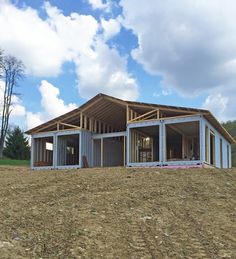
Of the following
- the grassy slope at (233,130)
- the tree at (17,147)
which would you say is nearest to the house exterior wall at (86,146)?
the grassy slope at (233,130)

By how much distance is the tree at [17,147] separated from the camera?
38156mm

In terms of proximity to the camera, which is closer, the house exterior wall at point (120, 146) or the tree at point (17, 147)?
the house exterior wall at point (120, 146)

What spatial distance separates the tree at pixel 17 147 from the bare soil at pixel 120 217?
25.0m

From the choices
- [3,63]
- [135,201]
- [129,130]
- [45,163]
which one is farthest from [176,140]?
[3,63]

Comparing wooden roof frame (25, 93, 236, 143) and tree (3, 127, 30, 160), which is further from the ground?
wooden roof frame (25, 93, 236, 143)

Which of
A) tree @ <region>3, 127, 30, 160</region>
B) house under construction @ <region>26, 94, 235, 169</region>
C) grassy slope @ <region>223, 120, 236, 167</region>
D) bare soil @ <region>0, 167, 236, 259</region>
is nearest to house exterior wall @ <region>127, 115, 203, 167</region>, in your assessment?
house under construction @ <region>26, 94, 235, 169</region>

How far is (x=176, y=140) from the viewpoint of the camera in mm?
26016

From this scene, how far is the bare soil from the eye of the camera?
24.5 feet

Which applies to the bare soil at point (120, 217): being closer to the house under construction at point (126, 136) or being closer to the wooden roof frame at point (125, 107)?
the wooden roof frame at point (125, 107)

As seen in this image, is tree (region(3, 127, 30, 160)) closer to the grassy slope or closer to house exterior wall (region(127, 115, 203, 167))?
the grassy slope

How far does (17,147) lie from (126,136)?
19878 mm

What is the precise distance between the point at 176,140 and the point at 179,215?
55.1ft

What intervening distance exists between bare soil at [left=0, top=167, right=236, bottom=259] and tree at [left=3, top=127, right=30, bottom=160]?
24988mm

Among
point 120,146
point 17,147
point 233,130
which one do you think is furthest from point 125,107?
point 17,147
